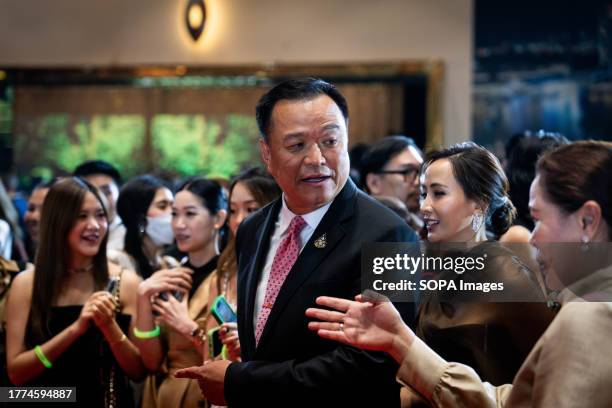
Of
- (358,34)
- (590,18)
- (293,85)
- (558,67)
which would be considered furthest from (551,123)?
(293,85)

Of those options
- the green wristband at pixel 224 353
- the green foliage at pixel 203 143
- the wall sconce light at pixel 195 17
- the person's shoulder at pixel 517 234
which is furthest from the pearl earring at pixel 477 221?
the wall sconce light at pixel 195 17

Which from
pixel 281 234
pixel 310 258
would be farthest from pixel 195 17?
pixel 310 258

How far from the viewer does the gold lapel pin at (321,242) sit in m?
2.42

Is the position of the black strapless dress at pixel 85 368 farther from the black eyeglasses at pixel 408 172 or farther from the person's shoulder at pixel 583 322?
the person's shoulder at pixel 583 322

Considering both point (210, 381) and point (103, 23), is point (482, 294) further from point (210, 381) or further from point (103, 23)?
point (103, 23)

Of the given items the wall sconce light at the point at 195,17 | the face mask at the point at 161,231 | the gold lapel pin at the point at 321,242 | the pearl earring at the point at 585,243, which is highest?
the wall sconce light at the point at 195,17

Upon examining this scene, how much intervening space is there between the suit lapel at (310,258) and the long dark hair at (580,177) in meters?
0.66

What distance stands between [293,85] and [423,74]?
461cm

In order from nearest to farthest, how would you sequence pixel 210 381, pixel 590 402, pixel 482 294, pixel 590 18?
pixel 590 402
pixel 482 294
pixel 210 381
pixel 590 18

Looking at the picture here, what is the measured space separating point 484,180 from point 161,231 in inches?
83.7

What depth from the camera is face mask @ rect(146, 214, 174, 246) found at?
14.5 ft

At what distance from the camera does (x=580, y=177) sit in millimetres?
1888

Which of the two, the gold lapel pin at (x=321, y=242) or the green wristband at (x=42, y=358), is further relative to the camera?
the green wristband at (x=42, y=358)

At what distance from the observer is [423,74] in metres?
7.05
